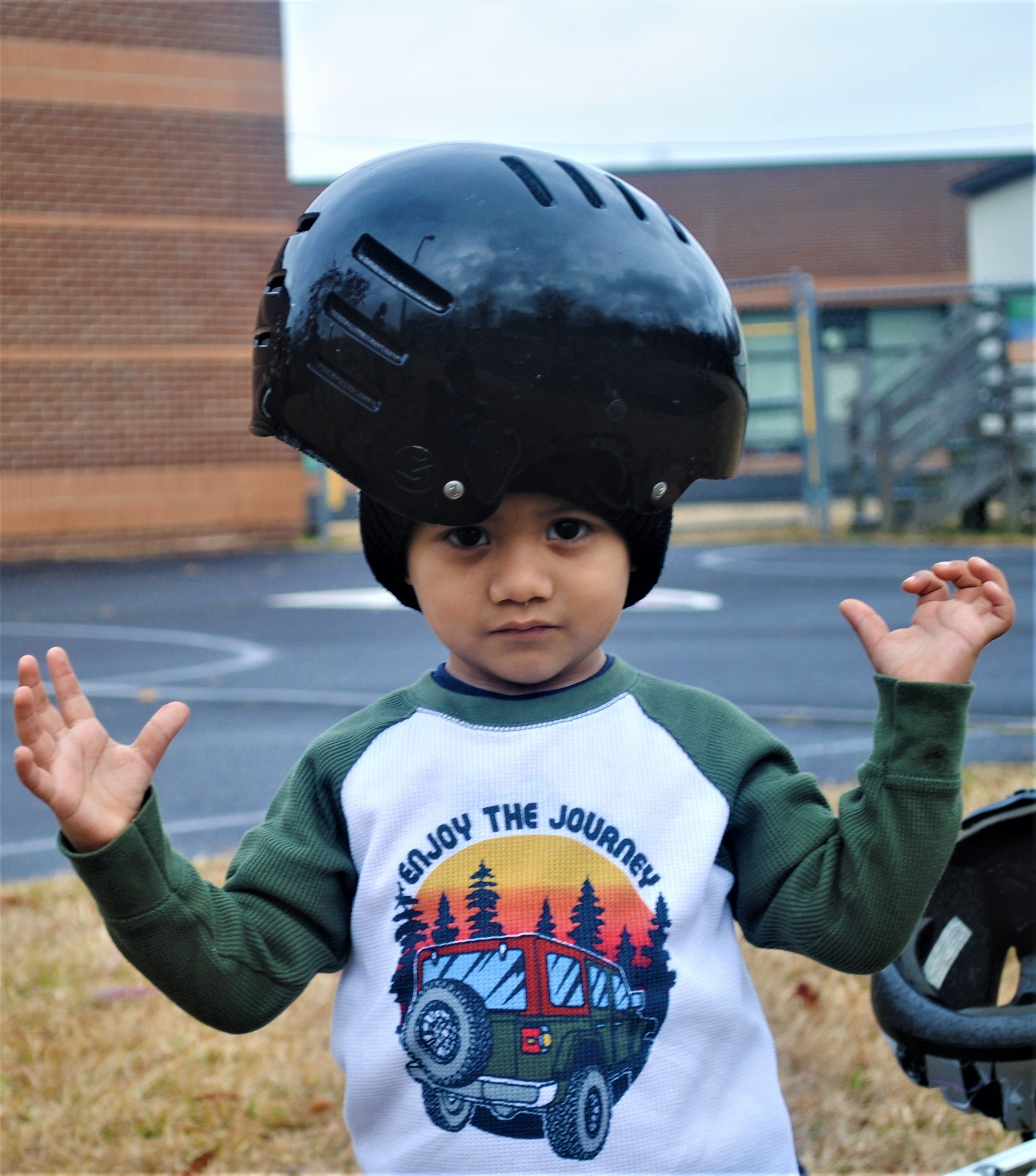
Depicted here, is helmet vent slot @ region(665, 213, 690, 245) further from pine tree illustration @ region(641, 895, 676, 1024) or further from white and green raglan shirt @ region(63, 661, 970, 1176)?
pine tree illustration @ region(641, 895, 676, 1024)

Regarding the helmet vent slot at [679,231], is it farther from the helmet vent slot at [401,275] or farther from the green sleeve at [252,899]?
the green sleeve at [252,899]

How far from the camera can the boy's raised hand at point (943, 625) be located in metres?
1.71

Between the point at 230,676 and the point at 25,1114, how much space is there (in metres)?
5.19

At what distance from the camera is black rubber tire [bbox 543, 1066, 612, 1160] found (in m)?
1.69

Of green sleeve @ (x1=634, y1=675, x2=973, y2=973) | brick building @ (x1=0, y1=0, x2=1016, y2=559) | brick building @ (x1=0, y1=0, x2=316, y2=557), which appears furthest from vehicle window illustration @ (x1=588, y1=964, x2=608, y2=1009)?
brick building @ (x1=0, y1=0, x2=316, y2=557)

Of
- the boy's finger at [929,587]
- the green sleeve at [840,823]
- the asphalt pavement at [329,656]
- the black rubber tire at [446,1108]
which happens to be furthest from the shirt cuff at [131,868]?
the asphalt pavement at [329,656]

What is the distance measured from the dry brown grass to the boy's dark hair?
4.08 feet

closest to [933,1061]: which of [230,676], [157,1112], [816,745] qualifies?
[157,1112]

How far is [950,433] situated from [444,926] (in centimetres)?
1421

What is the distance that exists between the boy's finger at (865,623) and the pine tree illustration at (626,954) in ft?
1.57

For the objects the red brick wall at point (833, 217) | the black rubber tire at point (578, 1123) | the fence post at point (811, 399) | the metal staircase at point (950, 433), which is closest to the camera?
the black rubber tire at point (578, 1123)

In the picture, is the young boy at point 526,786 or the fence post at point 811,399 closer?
the young boy at point 526,786

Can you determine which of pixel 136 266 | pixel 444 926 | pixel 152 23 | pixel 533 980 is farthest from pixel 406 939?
pixel 152 23

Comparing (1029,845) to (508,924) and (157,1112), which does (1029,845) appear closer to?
(508,924)
